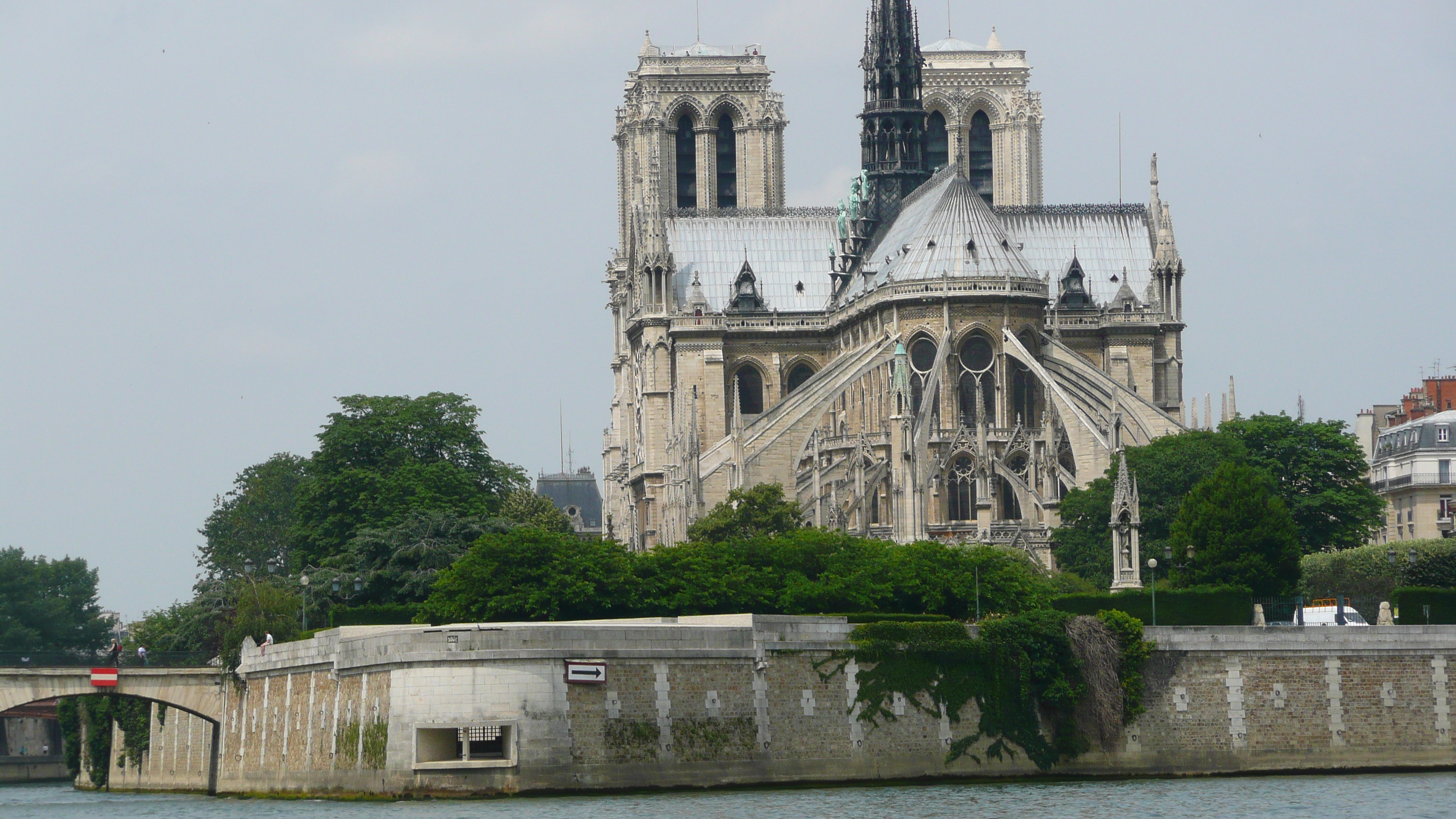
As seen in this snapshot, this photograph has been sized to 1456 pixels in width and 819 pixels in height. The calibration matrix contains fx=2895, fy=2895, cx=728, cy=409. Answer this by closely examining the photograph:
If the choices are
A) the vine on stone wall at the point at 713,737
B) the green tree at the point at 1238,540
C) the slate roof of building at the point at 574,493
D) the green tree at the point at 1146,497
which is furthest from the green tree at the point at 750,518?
the slate roof of building at the point at 574,493

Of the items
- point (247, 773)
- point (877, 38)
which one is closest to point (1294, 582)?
point (247, 773)

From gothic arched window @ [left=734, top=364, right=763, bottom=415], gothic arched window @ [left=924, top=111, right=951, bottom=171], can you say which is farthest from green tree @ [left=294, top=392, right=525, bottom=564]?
gothic arched window @ [left=924, top=111, right=951, bottom=171]

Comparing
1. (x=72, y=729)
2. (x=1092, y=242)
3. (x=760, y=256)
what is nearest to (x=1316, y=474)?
(x=1092, y=242)

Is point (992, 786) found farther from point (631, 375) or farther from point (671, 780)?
point (631, 375)

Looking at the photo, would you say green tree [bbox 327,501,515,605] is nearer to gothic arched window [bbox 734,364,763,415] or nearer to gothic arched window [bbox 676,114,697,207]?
gothic arched window [bbox 734,364,763,415]

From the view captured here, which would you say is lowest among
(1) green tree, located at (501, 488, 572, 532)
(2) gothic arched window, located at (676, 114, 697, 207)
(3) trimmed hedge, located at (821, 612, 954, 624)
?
(3) trimmed hedge, located at (821, 612, 954, 624)

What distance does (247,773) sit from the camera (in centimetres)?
7212

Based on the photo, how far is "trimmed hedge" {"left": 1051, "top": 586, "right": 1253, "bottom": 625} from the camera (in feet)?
221

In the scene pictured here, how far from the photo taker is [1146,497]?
8994 centimetres

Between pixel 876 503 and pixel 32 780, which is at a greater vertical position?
pixel 876 503

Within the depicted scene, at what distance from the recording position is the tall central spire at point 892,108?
119250 millimetres

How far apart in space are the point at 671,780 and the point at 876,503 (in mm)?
43952

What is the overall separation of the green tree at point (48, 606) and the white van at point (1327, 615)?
48301 millimetres

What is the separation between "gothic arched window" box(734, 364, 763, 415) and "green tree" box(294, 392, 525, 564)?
2093 cm
